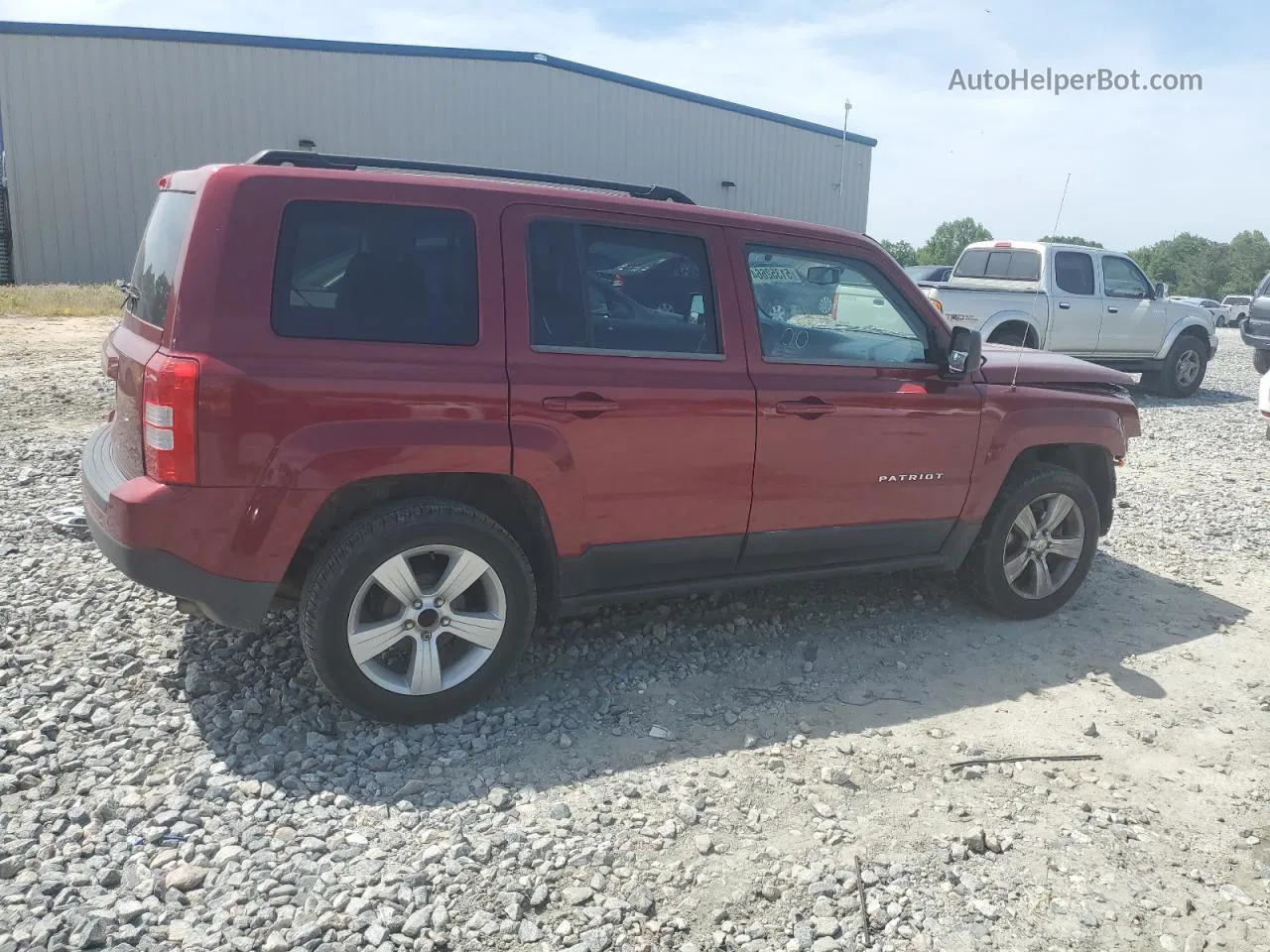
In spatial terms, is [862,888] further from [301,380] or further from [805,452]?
[301,380]

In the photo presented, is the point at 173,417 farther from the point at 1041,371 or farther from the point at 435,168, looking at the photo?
the point at 1041,371

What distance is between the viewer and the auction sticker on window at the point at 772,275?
407 cm

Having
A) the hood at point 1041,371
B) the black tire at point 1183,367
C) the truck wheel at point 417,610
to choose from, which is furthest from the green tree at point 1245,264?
the truck wheel at point 417,610

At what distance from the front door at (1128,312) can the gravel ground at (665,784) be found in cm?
898

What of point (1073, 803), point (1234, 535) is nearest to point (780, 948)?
point (1073, 803)

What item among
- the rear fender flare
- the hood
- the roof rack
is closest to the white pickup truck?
the rear fender flare

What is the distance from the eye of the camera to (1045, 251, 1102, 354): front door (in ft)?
41.4

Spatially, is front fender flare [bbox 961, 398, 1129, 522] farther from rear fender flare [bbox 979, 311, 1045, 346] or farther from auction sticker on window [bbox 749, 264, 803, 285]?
rear fender flare [bbox 979, 311, 1045, 346]

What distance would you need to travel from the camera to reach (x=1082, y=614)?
5.11 metres

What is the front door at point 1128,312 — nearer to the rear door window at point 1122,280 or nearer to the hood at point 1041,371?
the rear door window at point 1122,280

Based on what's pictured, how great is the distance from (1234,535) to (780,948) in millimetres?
5482

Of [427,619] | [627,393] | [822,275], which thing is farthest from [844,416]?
[427,619]

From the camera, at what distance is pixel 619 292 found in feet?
12.5

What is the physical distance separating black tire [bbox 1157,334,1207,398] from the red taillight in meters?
13.8
